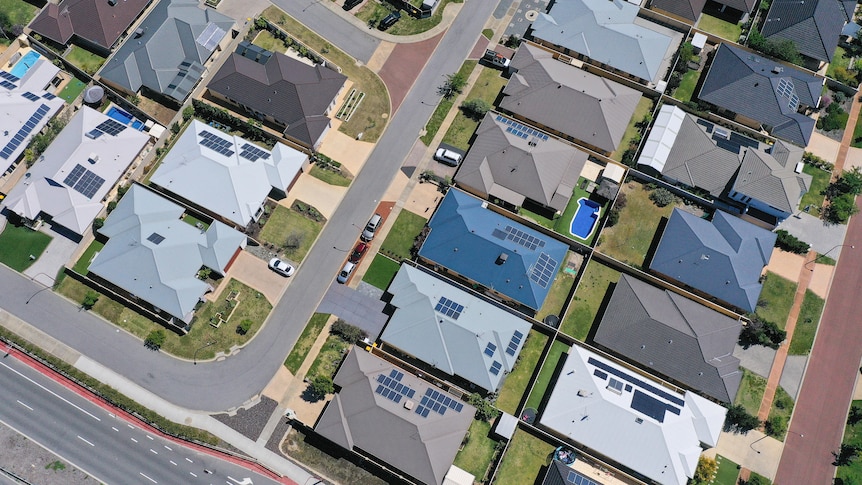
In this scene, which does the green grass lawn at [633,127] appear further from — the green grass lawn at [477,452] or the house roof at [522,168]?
the green grass lawn at [477,452]

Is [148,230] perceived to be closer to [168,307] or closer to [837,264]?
[168,307]

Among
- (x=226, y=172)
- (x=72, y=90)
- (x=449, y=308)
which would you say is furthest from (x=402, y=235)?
(x=72, y=90)

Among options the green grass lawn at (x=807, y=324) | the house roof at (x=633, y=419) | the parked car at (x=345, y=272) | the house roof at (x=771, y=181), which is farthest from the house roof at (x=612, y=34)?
the house roof at (x=633, y=419)

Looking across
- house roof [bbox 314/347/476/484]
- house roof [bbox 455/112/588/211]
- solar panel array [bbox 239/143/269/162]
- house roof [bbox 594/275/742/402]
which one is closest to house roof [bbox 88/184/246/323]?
solar panel array [bbox 239/143/269/162]

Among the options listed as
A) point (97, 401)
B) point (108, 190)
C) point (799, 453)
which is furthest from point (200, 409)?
point (799, 453)

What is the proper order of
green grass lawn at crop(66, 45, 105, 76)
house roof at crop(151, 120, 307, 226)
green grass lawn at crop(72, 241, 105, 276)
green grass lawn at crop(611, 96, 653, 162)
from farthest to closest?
green grass lawn at crop(66, 45, 105, 76)
green grass lawn at crop(611, 96, 653, 162)
house roof at crop(151, 120, 307, 226)
green grass lawn at crop(72, 241, 105, 276)

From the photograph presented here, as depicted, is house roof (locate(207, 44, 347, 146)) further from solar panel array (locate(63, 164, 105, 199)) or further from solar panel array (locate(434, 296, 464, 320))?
solar panel array (locate(434, 296, 464, 320))

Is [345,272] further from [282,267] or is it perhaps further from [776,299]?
[776,299]
